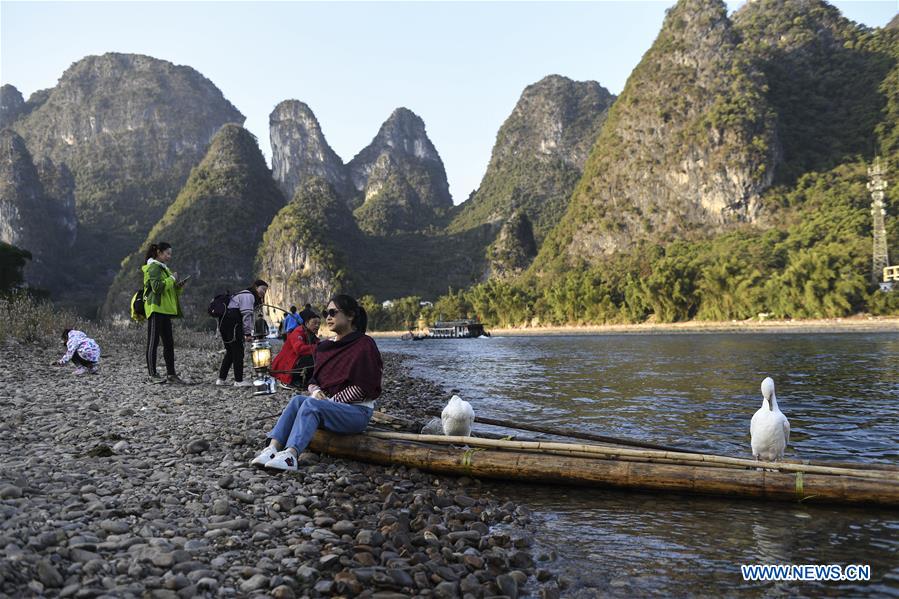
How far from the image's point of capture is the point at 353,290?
165 m

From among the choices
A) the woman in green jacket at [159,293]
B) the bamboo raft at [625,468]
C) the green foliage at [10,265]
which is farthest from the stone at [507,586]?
the green foliage at [10,265]

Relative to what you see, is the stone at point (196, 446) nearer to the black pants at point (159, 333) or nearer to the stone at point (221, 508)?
the stone at point (221, 508)

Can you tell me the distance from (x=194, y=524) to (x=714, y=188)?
456 ft

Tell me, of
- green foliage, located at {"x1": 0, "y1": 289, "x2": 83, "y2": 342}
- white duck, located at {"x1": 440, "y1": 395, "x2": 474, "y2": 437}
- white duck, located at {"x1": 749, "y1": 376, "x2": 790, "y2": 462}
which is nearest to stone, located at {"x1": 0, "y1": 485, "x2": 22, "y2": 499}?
white duck, located at {"x1": 440, "y1": 395, "x2": 474, "y2": 437}

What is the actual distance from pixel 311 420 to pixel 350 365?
0.81m

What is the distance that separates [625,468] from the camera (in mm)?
6535

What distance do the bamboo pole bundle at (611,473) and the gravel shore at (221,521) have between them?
22 cm

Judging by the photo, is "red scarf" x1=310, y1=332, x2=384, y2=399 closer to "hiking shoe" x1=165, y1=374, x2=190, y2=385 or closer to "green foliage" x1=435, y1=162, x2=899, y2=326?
"hiking shoe" x1=165, y1=374, x2=190, y2=385

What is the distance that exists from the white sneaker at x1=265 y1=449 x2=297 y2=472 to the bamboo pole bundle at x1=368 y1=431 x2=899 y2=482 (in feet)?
4.17

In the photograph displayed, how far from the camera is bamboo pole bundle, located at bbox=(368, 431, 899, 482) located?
20.5ft

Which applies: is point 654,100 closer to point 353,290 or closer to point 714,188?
point 714,188

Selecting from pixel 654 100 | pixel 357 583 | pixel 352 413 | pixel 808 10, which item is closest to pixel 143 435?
pixel 352 413

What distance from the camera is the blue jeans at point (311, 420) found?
639 centimetres

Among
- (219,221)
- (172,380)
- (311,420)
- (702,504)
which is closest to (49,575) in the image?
(311,420)
